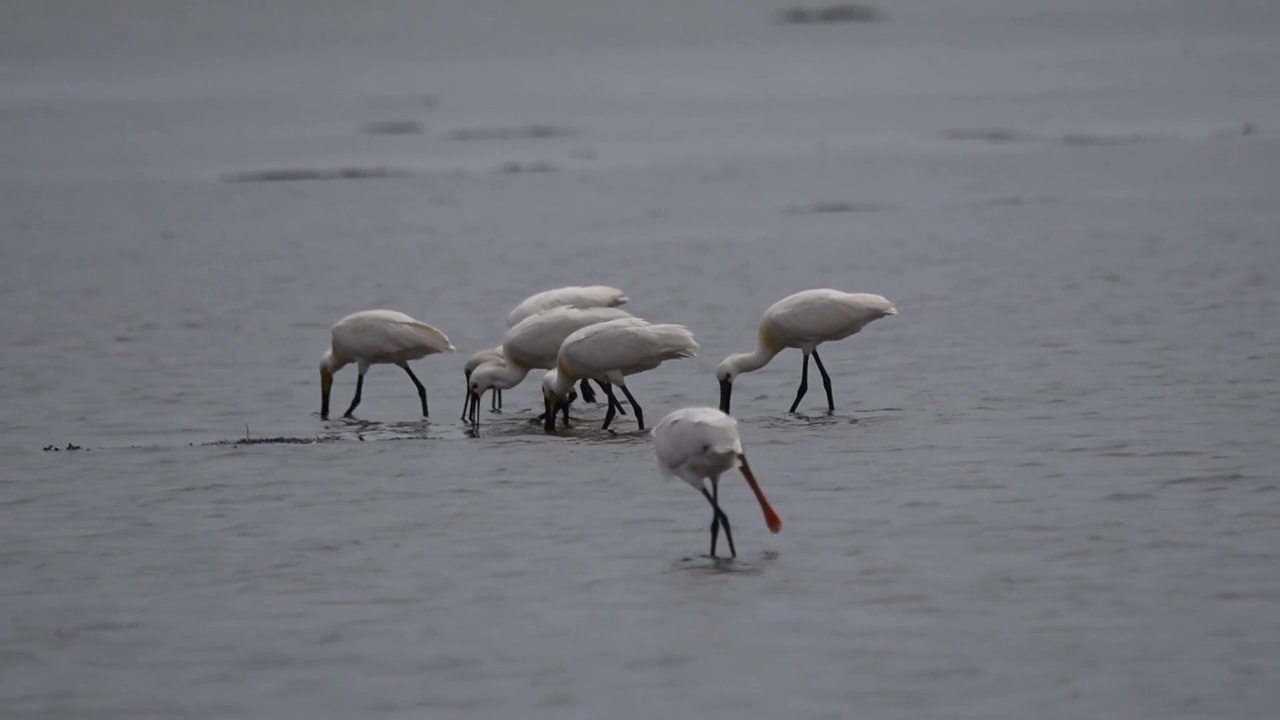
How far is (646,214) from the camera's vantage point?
2844 centimetres

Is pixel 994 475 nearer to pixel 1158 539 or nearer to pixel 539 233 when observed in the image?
pixel 1158 539

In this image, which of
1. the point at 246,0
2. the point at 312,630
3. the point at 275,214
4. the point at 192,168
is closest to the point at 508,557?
the point at 312,630

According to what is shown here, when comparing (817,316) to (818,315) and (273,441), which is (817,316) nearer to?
(818,315)

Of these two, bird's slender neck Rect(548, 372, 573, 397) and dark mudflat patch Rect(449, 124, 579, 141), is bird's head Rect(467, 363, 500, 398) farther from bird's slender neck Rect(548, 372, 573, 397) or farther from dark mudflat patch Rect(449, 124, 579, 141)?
dark mudflat patch Rect(449, 124, 579, 141)

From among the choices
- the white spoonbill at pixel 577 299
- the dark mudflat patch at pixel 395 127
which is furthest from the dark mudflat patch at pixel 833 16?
the white spoonbill at pixel 577 299

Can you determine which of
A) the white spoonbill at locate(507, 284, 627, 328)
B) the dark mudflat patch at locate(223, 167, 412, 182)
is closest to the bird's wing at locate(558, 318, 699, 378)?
the white spoonbill at locate(507, 284, 627, 328)

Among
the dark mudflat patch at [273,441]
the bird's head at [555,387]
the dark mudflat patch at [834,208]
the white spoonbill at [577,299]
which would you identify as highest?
the dark mudflat patch at [834,208]

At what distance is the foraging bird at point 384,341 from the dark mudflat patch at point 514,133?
81.9ft

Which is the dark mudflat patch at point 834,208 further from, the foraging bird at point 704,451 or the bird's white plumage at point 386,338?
the foraging bird at point 704,451

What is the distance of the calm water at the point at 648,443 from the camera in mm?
7645

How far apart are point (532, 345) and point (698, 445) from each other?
4.35 metres

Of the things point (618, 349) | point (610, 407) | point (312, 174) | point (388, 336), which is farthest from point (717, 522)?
point (312, 174)

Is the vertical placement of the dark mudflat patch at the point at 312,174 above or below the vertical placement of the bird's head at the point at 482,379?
above

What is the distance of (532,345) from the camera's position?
13305mm
